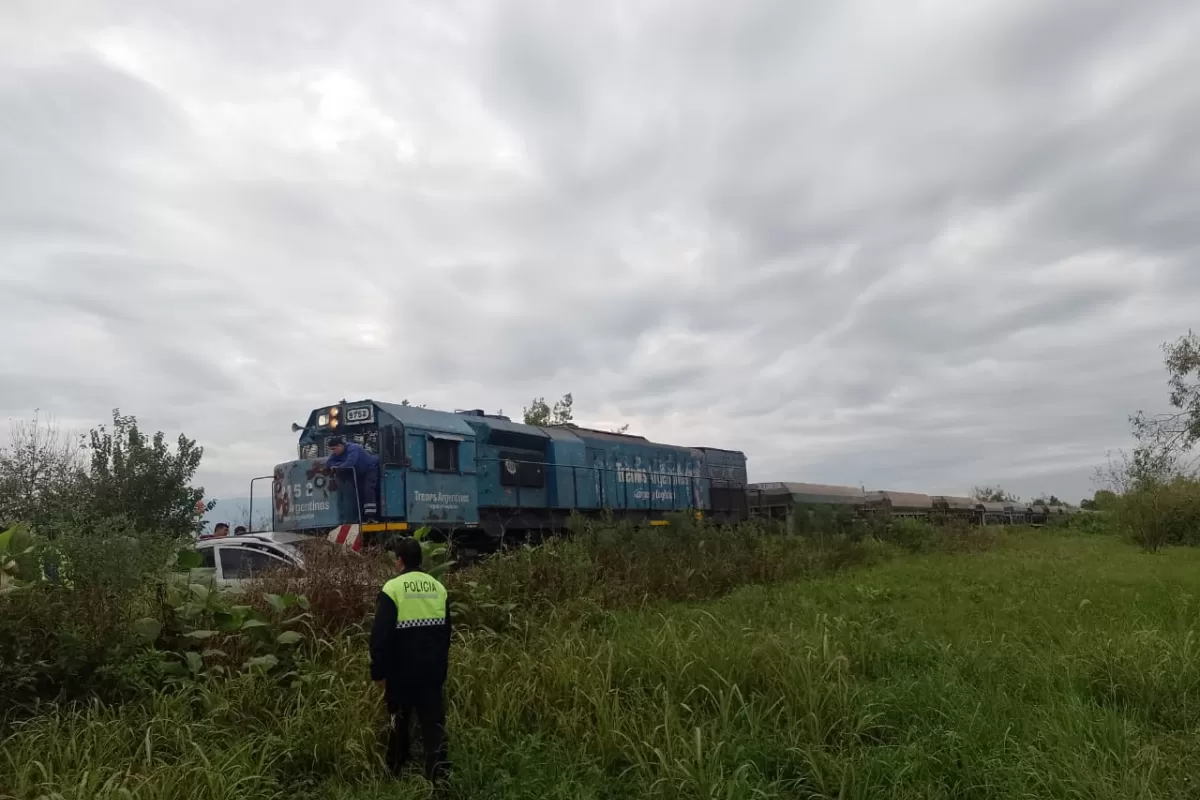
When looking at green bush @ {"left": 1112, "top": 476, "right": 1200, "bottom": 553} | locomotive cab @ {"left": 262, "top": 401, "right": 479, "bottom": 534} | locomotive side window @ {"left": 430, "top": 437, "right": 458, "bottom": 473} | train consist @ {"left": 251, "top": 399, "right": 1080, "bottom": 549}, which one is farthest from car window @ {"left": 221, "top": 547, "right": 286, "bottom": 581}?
green bush @ {"left": 1112, "top": 476, "right": 1200, "bottom": 553}

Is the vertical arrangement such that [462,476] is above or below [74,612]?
above

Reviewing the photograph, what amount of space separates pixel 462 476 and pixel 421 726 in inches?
429

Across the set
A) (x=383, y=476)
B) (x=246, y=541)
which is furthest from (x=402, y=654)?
(x=383, y=476)

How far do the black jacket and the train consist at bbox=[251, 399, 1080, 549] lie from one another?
5119 millimetres

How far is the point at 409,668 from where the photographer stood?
5.25 metres

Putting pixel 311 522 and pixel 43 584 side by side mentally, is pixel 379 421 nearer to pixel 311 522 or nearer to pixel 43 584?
pixel 311 522

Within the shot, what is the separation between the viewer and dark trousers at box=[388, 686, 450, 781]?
524cm

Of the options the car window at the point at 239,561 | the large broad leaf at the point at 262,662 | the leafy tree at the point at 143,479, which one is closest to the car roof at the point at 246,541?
the car window at the point at 239,561

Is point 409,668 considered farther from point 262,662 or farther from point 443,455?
point 443,455

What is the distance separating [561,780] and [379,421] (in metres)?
10.8

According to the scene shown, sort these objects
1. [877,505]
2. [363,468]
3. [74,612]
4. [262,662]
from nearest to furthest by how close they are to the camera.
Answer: [74,612], [262,662], [363,468], [877,505]

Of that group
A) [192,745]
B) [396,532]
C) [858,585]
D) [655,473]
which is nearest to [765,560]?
[858,585]

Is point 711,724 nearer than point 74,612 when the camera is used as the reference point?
Yes

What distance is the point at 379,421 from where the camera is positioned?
14.8 m
